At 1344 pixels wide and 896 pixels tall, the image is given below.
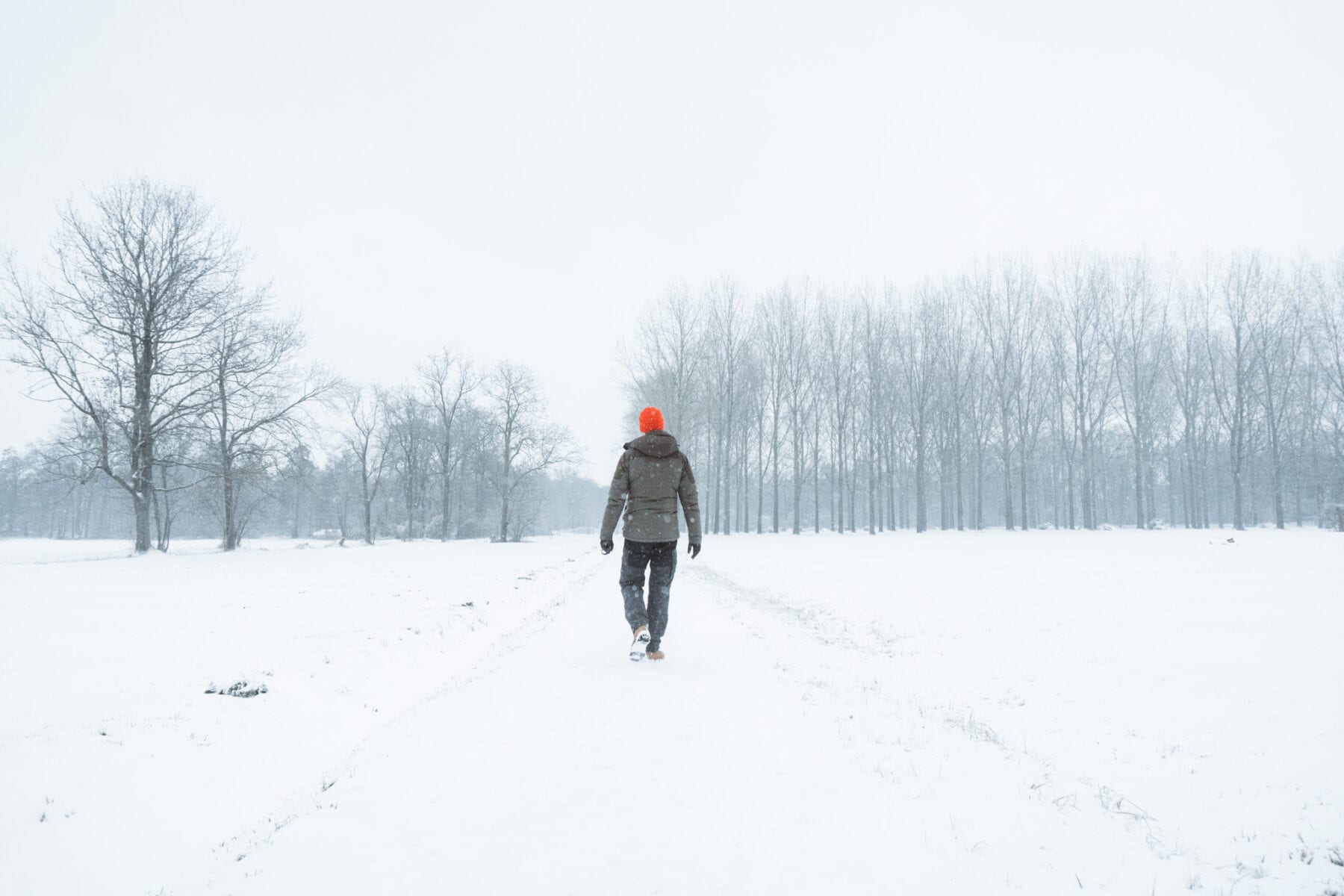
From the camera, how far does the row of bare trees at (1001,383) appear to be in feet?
137

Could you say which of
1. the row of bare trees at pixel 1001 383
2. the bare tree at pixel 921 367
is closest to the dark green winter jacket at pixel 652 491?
the row of bare trees at pixel 1001 383

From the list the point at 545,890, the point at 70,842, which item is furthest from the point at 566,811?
the point at 70,842

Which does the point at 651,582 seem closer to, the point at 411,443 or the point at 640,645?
the point at 640,645

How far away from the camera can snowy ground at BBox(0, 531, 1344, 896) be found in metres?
2.71

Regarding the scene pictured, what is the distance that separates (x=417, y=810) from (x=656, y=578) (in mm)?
3668

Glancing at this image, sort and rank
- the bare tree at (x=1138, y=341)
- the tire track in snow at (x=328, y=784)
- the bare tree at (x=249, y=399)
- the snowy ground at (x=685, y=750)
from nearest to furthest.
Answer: the snowy ground at (x=685, y=750) < the tire track in snow at (x=328, y=784) < the bare tree at (x=249, y=399) < the bare tree at (x=1138, y=341)

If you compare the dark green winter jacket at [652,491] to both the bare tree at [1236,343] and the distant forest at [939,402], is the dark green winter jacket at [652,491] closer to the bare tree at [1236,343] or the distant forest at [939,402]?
the distant forest at [939,402]

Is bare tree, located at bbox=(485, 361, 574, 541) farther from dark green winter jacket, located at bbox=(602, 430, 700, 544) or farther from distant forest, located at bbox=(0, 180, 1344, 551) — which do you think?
dark green winter jacket, located at bbox=(602, 430, 700, 544)

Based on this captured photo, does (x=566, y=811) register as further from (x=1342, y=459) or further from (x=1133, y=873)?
(x=1342, y=459)

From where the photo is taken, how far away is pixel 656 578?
6.55 meters

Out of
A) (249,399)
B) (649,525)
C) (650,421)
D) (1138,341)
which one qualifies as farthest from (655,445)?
(1138,341)

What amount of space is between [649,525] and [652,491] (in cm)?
37

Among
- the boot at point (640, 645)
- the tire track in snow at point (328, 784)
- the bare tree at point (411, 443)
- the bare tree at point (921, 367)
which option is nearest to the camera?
the tire track in snow at point (328, 784)

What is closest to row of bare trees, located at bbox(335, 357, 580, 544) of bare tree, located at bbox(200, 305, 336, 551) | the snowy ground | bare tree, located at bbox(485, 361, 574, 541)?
bare tree, located at bbox(485, 361, 574, 541)
